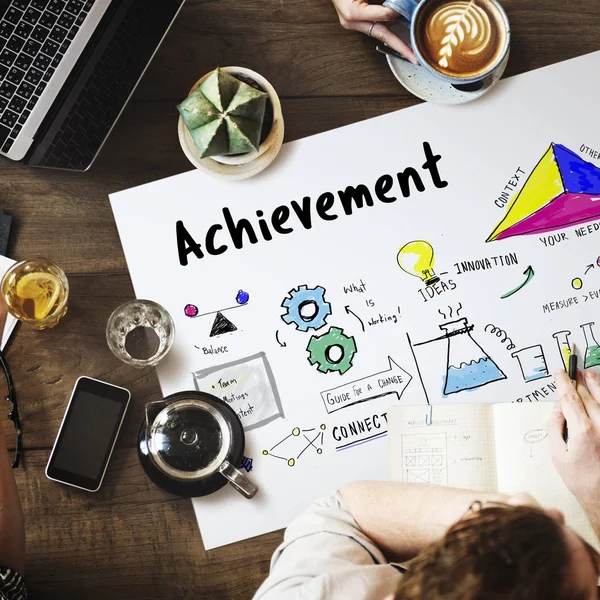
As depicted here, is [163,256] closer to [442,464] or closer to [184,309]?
[184,309]

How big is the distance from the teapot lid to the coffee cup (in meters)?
0.58

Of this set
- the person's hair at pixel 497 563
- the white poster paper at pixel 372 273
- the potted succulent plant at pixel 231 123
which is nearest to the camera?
the person's hair at pixel 497 563

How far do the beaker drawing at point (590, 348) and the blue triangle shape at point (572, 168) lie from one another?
21cm

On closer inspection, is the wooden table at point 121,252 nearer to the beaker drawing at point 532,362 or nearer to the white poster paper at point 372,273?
the white poster paper at point 372,273

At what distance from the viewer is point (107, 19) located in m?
0.96

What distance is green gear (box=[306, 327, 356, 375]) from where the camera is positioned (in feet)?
3.41

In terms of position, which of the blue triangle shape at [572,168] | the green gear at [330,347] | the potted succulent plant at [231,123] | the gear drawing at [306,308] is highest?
the blue triangle shape at [572,168]

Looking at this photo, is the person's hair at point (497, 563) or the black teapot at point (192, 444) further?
the black teapot at point (192, 444)

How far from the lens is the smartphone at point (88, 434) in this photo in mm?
1007

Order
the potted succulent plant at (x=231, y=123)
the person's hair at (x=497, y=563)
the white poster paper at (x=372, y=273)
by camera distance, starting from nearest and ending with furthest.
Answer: the person's hair at (x=497, y=563) < the potted succulent plant at (x=231, y=123) < the white poster paper at (x=372, y=273)

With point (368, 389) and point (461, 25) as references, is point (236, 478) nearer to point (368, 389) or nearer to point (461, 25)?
point (368, 389)

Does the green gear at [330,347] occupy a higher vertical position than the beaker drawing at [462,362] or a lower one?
lower

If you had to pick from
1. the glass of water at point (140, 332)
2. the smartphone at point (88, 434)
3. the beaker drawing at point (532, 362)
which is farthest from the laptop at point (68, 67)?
the beaker drawing at point (532, 362)

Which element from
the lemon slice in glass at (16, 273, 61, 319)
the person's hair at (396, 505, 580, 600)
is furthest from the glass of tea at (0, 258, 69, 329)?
the person's hair at (396, 505, 580, 600)
